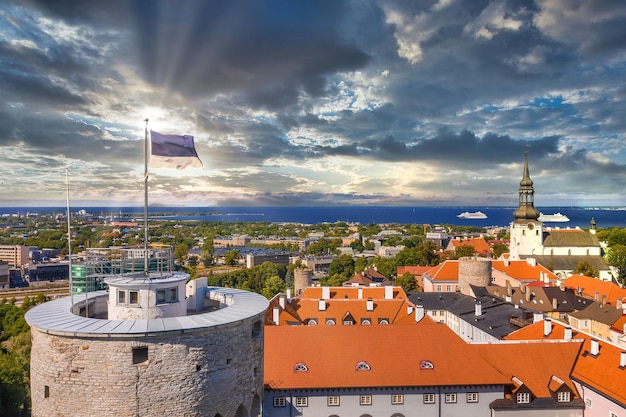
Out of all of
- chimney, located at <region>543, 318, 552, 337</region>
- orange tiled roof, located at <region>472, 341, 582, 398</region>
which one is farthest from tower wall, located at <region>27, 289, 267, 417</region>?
chimney, located at <region>543, 318, 552, 337</region>

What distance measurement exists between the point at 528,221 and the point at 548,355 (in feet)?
193

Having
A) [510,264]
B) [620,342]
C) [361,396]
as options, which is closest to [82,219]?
[510,264]

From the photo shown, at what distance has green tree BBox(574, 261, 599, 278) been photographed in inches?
2625

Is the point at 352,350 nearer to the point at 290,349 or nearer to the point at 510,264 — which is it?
the point at 290,349

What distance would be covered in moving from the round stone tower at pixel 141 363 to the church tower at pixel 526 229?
73969 mm

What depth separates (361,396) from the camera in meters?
22.8

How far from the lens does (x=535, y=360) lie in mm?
24688

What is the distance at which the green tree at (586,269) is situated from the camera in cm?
6669

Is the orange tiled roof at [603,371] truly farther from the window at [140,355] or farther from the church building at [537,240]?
the church building at [537,240]

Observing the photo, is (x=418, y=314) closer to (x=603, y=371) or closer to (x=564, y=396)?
(x=564, y=396)

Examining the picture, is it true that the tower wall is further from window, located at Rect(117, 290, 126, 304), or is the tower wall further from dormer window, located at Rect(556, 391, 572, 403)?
dormer window, located at Rect(556, 391, 572, 403)

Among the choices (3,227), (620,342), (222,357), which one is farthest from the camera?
(3,227)

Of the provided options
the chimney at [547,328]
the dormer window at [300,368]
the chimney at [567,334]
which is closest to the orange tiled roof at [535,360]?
the chimney at [567,334]

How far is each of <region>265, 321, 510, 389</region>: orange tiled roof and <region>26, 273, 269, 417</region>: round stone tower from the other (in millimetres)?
10858
